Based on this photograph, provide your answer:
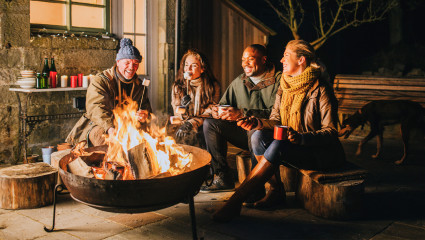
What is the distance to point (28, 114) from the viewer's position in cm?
671

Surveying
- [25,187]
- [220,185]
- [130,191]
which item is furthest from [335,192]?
[25,187]

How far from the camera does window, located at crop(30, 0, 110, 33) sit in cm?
686

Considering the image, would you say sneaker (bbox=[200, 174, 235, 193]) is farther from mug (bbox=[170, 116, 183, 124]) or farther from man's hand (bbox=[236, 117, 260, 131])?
man's hand (bbox=[236, 117, 260, 131])

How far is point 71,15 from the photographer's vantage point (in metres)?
7.22

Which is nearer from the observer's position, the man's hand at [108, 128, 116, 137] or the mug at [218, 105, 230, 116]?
the mug at [218, 105, 230, 116]

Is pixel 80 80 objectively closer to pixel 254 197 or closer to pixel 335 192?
pixel 254 197

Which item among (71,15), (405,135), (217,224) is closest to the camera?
(217,224)

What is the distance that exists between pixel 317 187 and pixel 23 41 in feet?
15.1

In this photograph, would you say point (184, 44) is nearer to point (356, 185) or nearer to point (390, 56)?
point (356, 185)

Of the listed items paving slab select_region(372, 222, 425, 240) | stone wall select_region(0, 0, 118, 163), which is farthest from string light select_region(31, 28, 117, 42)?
paving slab select_region(372, 222, 425, 240)

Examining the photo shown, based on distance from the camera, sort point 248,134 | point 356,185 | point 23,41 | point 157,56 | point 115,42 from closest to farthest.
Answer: point 356,185 → point 248,134 → point 23,41 → point 115,42 → point 157,56

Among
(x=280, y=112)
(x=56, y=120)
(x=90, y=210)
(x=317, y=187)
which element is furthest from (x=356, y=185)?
(x=56, y=120)

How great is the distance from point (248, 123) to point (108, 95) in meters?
1.75

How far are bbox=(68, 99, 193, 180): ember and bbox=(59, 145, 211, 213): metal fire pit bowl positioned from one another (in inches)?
10.7
